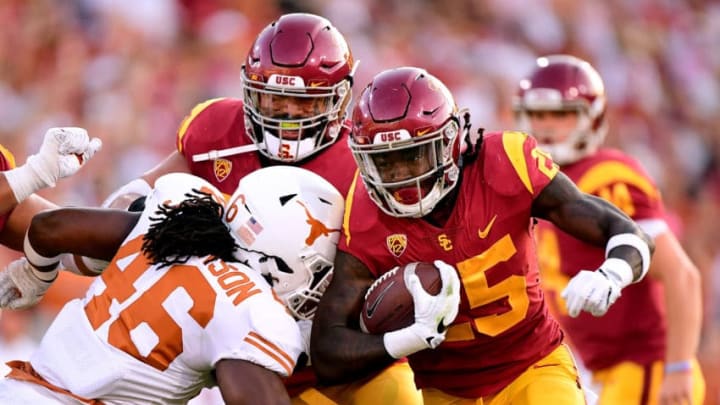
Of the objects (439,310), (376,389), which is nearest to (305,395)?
(376,389)

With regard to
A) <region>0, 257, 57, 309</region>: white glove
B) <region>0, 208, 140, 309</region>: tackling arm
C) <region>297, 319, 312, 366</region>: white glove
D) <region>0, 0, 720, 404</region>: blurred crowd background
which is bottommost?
<region>0, 0, 720, 404</region>: blurred crowd background

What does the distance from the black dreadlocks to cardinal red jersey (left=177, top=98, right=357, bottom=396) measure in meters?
0.61

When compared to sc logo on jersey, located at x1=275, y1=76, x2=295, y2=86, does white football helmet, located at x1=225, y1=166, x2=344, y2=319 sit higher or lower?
lower

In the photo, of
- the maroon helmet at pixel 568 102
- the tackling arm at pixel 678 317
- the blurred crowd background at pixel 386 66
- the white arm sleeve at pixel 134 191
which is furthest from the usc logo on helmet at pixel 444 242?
the blurred crowd background at pixel 386 66

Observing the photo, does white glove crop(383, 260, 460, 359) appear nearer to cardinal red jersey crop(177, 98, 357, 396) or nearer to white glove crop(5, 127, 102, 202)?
cardinal red jersey crop(177, 98, 357, 396)

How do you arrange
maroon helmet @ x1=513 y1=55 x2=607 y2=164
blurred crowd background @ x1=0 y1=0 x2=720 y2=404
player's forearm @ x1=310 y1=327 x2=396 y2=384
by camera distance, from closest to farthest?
player's forearm @ x1=310 y1=327 x2=396 y2=384 → maroon helmet @ x1=513 y1=55 x2=607 y2=164 → blurred crowd background @ x1=0 y1=0 x2=720 y2=404

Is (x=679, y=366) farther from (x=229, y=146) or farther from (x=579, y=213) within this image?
(x=229, y=146)

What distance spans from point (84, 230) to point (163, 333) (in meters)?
0.42

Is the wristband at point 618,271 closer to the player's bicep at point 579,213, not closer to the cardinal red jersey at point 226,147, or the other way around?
the player's bicep at point 579,213

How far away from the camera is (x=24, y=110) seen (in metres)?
8.42

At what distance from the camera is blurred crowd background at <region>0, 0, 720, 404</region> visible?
8234mm

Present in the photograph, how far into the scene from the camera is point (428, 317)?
370 cm

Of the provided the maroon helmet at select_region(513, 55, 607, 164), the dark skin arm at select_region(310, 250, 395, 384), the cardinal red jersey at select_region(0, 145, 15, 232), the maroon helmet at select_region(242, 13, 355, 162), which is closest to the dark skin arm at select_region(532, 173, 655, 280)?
the dark skin arm at select_region(310, 250, 395, 384)

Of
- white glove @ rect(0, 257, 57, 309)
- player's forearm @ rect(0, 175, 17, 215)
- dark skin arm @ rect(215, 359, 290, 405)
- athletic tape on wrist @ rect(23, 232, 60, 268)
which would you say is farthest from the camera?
player's forearm @ rect(0, 175, 17, 215)
